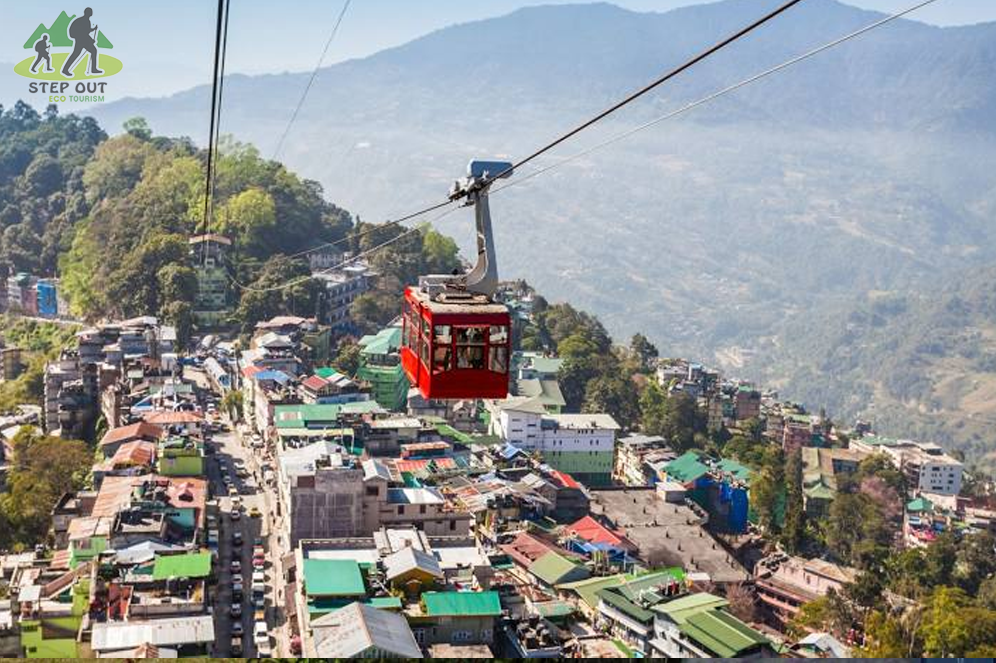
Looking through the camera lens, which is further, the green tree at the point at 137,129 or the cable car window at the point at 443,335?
the green tree at the point at 137,129

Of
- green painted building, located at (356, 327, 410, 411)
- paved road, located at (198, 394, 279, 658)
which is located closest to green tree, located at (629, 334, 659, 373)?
green painted building, located at (356, 327, 410, 411)

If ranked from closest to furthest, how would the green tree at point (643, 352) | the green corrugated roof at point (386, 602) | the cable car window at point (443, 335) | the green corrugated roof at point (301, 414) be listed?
the cable car window at point (443, 335) < the green corrugated roof at point (386, 602) < the green corrugated roof at point (301, 414) < the green tree at point (643, 352)

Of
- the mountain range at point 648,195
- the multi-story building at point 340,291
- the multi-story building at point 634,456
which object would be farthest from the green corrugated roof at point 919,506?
the mountain range at point 648,195

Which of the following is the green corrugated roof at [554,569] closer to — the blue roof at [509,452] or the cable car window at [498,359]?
the blue roof at [509,452]

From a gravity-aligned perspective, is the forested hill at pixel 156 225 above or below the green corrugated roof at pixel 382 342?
above

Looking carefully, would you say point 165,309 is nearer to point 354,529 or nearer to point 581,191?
point 354,529

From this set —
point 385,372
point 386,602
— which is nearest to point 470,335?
point 386,602

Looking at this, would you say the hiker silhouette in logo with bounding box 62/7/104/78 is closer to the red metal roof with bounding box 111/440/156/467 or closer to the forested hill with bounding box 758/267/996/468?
the red metal roof with bounding box 111/440/156/467
